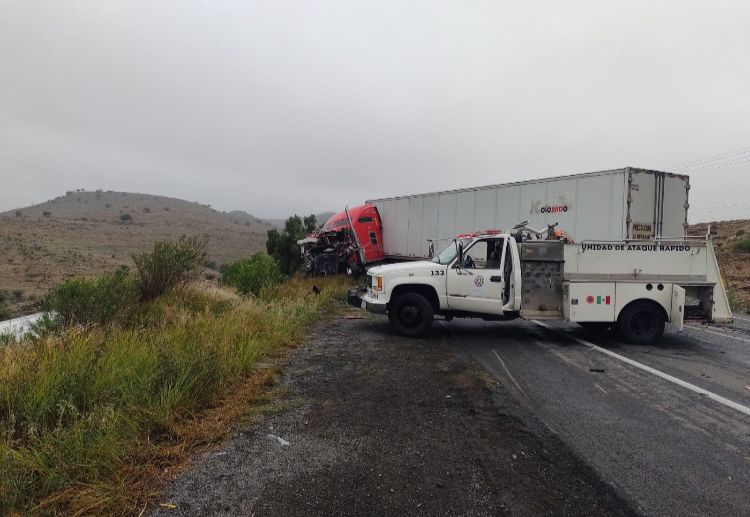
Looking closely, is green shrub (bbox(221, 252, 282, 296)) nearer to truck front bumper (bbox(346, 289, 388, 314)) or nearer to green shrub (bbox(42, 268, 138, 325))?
truck front bumper (bbox(346, 289, 388, 314))

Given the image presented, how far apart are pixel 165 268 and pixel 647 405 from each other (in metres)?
8.89

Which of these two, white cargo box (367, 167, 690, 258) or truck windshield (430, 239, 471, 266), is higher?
white cargo box (367, 167, 690, 258)

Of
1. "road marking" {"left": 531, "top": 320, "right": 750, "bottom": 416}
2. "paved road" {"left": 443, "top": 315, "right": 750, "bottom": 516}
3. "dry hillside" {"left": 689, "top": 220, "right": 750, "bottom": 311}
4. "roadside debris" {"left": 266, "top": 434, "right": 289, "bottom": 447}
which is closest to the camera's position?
"paved road" {"left": 443, "top": 315, "right": 750, "bottom": 516}

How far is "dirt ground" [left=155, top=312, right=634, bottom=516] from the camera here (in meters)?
2.97

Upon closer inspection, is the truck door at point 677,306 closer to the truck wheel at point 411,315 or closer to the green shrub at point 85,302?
the truck wheel at point 411,315

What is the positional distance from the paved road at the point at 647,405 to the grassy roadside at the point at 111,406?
3.31 metres

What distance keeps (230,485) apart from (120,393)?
1734 mm

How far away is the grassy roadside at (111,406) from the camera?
2.87m

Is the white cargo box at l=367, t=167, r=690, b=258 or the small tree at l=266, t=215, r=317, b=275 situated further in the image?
the small tree at l=266, t=215, r=317, b=275

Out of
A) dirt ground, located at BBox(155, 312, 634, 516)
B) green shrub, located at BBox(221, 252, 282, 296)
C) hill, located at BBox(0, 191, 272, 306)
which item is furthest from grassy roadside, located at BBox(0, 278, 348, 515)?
hill, located at BBox(0, 191, 272, 306)

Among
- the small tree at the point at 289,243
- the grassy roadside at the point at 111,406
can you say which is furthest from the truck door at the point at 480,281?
the small tree at the point at 289,243

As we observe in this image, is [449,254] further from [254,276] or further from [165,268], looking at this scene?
[254,276]

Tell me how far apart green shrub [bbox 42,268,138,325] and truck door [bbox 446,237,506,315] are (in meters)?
5.91

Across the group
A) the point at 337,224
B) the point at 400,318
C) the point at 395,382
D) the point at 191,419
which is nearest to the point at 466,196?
the point at 337,224
